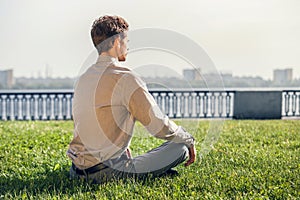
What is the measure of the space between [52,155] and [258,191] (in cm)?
283

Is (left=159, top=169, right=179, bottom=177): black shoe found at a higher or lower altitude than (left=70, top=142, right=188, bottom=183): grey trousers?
lower

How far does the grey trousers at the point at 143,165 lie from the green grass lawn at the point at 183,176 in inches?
4.0

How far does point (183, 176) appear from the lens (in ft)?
15.4

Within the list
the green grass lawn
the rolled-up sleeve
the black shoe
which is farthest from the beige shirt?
the black shoe

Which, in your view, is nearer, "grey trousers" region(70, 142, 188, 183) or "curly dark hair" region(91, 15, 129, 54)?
"curly dark hair" region(91, 15, 129, 54)

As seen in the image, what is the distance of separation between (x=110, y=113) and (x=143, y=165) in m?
0.65

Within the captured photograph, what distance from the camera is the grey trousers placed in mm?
4391

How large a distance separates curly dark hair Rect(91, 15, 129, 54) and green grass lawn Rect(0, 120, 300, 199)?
120cm

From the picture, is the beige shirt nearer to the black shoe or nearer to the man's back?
the man's back

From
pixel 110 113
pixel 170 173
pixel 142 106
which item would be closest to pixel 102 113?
pixel 110 113

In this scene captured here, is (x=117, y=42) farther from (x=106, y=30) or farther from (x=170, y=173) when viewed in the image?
(x=170, y=173)

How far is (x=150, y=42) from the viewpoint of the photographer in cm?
455

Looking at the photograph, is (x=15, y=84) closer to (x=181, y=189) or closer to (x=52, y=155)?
(x=52, y=155)

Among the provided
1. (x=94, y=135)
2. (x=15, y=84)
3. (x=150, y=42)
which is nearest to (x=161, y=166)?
(x=94, y=135)
